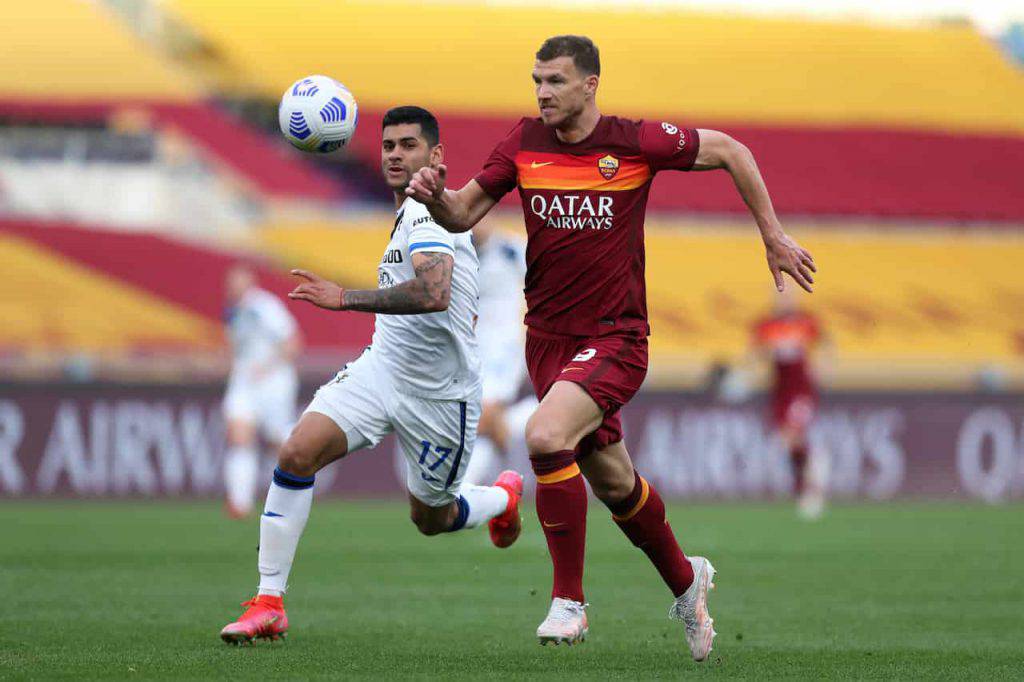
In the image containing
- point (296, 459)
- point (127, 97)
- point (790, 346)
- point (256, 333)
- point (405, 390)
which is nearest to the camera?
point (296, 459)

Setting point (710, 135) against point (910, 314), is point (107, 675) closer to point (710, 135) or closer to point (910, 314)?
point (710, 135)

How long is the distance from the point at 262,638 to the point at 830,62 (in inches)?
1232

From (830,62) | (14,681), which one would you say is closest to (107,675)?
(14,681)

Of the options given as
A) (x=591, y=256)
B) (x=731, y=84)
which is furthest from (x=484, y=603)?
(x=731, y=84)

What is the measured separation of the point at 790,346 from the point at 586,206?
12.3 meters

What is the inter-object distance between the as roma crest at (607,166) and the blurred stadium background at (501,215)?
13610mm

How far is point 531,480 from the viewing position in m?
20.2

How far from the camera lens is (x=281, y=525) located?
23.4 feet

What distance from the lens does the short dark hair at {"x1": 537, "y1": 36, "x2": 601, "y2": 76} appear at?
21.6 ft

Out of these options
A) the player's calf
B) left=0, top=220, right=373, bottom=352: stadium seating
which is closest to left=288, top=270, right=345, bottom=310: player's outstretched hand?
the player's calf

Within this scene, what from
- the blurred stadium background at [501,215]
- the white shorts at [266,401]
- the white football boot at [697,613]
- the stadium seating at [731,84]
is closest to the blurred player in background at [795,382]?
the blurred stadium background at [501,215]

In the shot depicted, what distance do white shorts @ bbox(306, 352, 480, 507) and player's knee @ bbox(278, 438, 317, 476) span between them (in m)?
0.20

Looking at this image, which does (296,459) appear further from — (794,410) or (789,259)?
(794,410)

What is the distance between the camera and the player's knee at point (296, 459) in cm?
707
